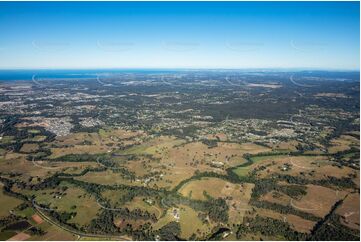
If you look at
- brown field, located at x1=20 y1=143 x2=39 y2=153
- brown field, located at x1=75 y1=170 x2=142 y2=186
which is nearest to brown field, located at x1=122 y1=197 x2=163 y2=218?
brown field, located at x1=75 y1=170 x2=142 y2=186

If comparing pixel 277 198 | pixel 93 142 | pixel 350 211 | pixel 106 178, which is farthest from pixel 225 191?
pixel 93 142

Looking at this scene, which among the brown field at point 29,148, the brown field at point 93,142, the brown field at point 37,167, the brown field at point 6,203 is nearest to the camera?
the brown field at point 6,203

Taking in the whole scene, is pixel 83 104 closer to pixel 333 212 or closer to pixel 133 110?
pixel 133 110

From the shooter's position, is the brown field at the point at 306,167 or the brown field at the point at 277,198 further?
the brown field at the point at 306,167

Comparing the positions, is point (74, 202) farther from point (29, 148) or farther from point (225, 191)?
point (29, 148)

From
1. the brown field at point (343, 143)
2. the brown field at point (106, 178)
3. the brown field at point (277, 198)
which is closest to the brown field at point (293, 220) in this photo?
the brown field at point (277, 198)

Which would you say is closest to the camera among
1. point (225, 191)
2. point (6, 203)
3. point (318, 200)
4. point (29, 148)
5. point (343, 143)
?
point (6, 203)

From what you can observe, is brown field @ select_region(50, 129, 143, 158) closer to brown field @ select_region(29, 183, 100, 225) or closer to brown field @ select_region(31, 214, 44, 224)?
brown field @ select_region(29, 183, 100, 225)

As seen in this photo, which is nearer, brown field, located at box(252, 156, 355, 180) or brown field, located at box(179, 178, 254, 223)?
brown field, located at box(179, 178, 254, 223)

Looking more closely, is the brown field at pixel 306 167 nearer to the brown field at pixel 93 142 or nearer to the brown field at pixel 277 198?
the brown field at pixel 277 198
